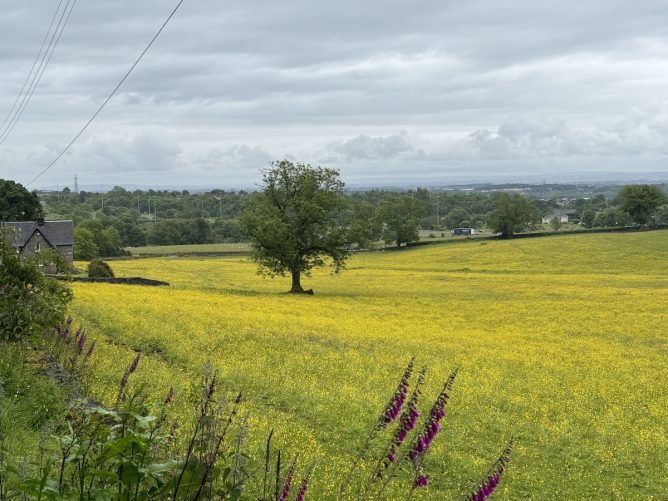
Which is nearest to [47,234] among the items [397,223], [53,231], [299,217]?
[53,231]

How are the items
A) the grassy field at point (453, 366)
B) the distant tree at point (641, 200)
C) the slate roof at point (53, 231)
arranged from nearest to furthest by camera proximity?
the grassy field at point (453, 366) < the slate roof at point (53, 231) < the distant tree at point (641, 200)

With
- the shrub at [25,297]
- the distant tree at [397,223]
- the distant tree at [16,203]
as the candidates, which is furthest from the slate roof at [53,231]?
the shrub at [25,297]

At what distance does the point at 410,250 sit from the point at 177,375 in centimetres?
9766

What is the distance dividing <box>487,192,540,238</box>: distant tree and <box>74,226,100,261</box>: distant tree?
70.8 meters

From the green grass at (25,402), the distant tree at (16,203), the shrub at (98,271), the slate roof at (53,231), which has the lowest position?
the shrub at (98,271)

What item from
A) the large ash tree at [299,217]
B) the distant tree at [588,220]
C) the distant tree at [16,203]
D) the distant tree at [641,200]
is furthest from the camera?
the distant tree at [588,220]

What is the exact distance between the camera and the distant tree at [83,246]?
96.2m

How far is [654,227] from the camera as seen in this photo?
4668 inches

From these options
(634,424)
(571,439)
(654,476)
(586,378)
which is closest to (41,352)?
(571,439)

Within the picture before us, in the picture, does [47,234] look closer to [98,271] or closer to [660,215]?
[98,271]

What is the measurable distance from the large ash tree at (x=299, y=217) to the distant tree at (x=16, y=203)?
51.7 metres

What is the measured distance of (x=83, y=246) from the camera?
3824 inches

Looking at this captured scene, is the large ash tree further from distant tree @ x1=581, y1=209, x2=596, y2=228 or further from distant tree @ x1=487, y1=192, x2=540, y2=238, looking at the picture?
distant tree @ x1=581, y1=209, x2=596, y2=228

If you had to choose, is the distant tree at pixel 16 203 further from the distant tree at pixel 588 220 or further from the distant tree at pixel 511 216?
the distant tree at pixel 588 220
